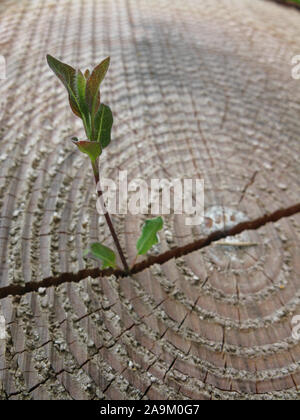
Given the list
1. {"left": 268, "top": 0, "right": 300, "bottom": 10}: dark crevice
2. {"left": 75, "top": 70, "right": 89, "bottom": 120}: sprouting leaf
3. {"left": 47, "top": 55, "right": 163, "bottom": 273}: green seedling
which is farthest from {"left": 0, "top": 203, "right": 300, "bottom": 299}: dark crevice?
{"left": 268, "top": 0, "right": 300, "bottom": 10}: dark crevice

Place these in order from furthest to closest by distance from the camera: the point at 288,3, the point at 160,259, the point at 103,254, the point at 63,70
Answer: the point at 288,3
the point at 160,259
the point at 103,254
the point at 63,70

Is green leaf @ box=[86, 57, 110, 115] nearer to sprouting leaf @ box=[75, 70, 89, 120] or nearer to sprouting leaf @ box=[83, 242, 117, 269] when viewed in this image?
sprouting leaf @ box=[75, 70, 89, 120]

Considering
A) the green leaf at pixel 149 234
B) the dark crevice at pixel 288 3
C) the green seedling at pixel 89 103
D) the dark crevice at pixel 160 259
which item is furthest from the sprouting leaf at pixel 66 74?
the dark crevice at pixel 288 3

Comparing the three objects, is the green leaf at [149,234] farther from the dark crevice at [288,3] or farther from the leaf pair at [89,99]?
the dark crevice at [288,3]

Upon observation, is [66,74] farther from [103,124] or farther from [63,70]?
[103,124]

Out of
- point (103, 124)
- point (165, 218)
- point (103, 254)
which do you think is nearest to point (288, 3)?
point (165, 218)

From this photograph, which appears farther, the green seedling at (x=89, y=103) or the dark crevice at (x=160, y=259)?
the dark crevice at (x=160, y=259)
